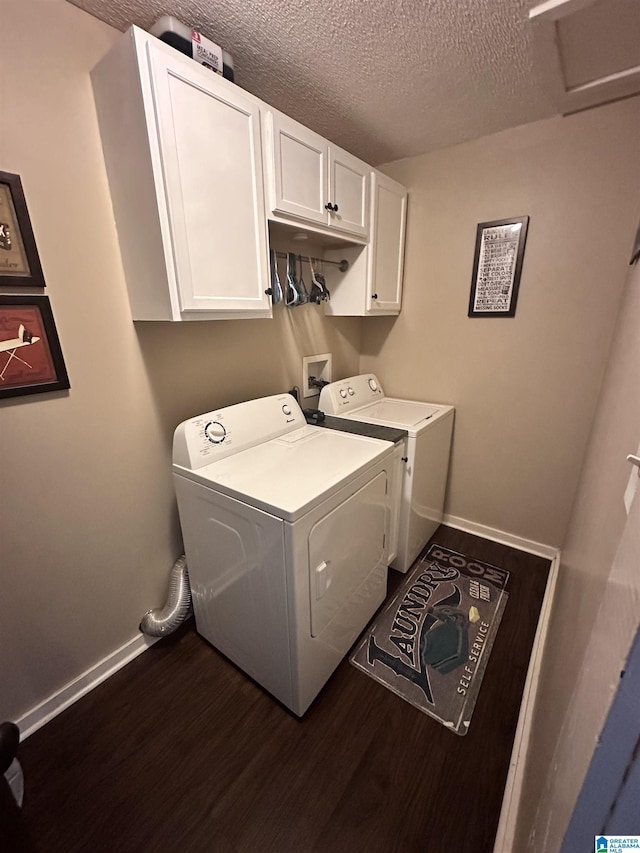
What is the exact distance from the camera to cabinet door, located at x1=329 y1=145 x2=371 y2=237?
1.64m

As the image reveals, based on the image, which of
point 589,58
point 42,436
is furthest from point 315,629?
point 589,58

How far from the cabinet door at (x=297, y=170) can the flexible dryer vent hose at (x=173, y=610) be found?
1.67 meters

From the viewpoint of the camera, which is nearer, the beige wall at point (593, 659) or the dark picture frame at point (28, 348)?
the beige wall at point (593, 659)

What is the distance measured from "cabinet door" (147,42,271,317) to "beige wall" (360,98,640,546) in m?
1.27

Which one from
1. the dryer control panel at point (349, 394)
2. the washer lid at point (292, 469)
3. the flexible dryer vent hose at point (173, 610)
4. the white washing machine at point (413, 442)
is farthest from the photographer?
the dryer control panel at point (349, 394)

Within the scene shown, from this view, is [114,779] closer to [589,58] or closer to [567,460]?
[567,460]

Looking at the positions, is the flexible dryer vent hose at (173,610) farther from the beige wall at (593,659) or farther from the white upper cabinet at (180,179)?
the beige wall at (593,659)

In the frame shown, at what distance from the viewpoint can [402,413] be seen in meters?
2.14

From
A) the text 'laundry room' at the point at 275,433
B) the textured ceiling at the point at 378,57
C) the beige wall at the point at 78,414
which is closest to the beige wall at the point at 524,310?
the text 'laundry room' at the point at 275,433

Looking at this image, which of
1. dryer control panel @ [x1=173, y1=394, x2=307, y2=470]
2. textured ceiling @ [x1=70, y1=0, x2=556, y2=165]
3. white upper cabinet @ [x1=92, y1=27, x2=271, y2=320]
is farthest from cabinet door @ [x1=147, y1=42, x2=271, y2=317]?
dryer control panel @ [x1=173, y1=394, x2=307, y2=470]

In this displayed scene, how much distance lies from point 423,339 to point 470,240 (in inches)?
24.3

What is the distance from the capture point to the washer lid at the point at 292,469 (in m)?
1.14

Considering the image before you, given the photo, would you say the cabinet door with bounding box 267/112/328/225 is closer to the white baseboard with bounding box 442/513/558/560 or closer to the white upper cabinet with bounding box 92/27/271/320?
the white upper cabinet with bounding box 92/27/271/320

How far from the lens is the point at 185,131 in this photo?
3.62ft
